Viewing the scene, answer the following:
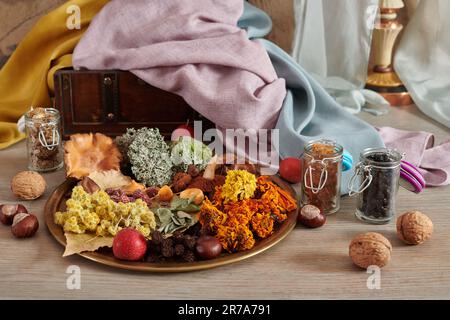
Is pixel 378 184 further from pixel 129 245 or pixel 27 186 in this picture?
pixel 27 186

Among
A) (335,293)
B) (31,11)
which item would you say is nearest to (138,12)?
(31,11)

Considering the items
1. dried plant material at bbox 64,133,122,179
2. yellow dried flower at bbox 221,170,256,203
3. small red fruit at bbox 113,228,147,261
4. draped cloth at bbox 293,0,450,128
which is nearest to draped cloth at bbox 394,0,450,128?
draped cloth at bbox 293,0,450,128

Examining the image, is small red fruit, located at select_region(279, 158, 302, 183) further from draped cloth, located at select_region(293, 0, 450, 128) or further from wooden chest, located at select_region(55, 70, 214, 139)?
draped cloth, located at select_region(293, 0, 450, 128)

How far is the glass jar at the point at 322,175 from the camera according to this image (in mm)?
1292

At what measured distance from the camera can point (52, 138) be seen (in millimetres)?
1488

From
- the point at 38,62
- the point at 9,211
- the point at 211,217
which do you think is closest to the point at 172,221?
the point at 211,217

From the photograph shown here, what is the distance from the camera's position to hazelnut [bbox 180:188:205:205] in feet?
4.31

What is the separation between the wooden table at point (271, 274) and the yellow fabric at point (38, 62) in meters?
0.54

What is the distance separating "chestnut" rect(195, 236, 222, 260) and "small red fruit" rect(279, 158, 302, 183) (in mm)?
330

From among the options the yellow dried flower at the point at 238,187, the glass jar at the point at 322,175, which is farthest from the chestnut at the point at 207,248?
the glass jar at the point at 322,175

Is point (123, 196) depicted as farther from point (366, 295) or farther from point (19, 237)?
point (366, 295)

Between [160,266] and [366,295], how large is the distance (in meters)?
0.31

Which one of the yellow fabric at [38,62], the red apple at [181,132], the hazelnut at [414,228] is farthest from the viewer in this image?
the yellow fabric at [38,62]

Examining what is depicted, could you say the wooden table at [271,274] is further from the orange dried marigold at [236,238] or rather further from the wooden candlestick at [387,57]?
the wooden candlestick at [387,57]
